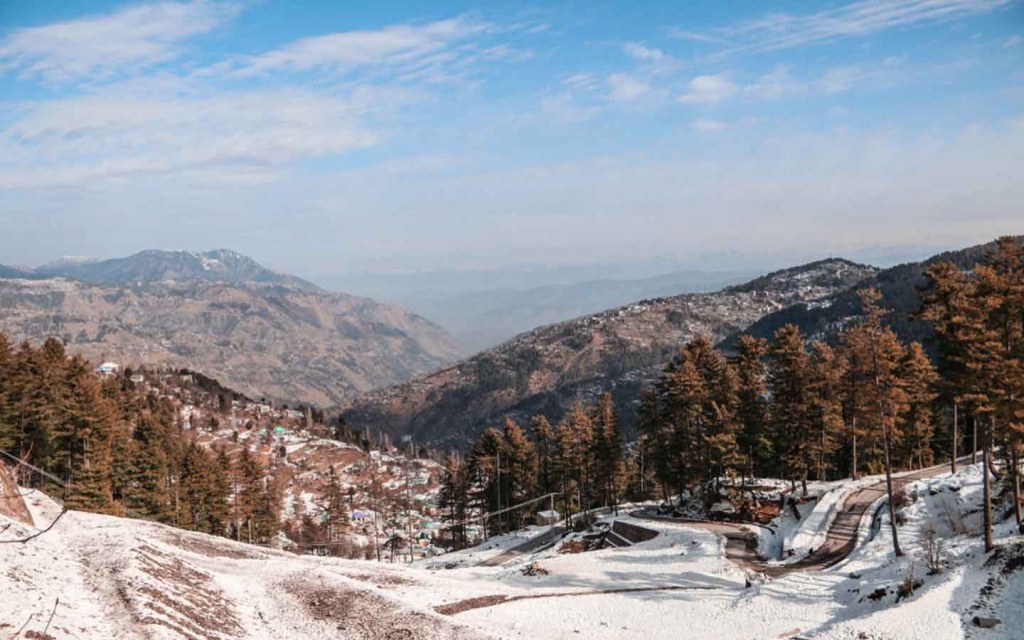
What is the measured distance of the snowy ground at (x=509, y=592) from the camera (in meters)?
24.0

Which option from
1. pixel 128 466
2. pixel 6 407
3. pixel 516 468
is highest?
pixel 6 407

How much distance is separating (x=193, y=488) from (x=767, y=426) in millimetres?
56800

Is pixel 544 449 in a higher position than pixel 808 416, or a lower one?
lower

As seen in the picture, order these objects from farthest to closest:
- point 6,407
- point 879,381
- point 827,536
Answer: point 6,407
point 827,536
point 879,381

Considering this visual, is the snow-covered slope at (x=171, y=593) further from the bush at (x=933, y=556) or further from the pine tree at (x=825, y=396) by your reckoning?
the pine tree at (x=825, y=396)

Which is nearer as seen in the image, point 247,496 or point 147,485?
point 147,485

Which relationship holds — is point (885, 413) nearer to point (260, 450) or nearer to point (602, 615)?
point (602, 615)

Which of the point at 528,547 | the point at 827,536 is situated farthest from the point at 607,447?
the point at 827,536

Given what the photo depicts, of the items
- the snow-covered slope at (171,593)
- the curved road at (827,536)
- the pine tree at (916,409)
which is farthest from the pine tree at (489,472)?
the pine tree at (916,409)

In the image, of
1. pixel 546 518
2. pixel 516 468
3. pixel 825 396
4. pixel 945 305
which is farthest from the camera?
pixel 546 518

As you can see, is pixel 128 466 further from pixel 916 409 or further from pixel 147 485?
pixel 916 409

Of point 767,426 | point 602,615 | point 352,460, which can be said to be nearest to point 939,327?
point 767,426

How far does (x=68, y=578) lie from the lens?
2484 centimetres

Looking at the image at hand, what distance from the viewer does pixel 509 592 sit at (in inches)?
1430
